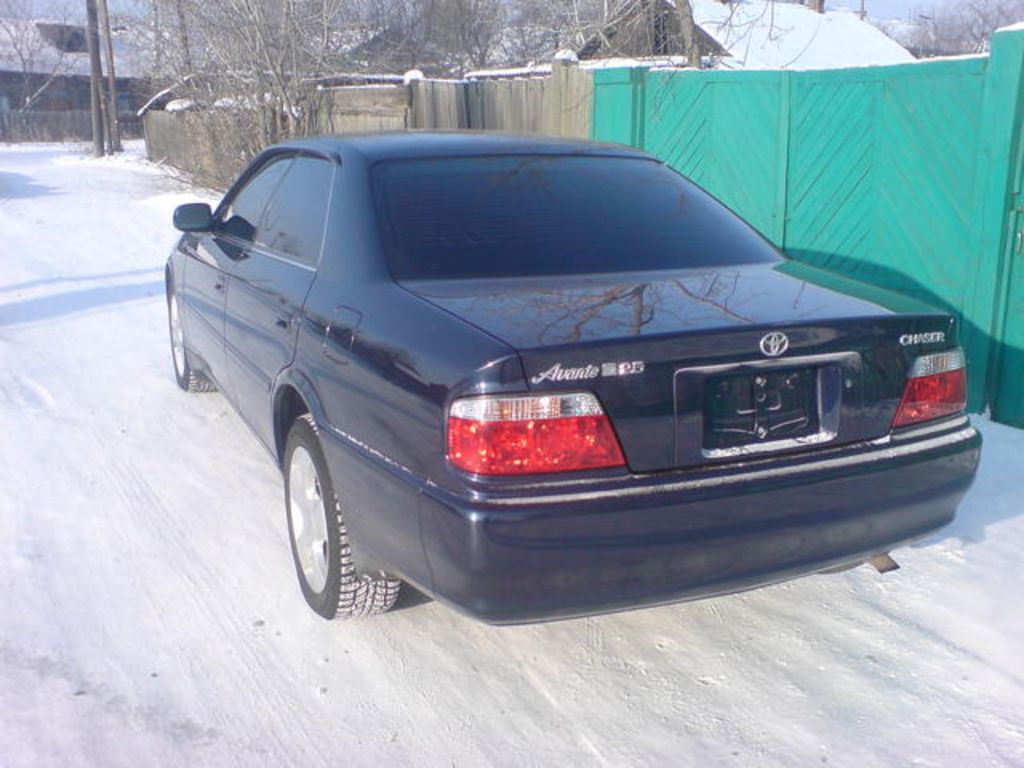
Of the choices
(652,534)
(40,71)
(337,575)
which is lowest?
(337,575)

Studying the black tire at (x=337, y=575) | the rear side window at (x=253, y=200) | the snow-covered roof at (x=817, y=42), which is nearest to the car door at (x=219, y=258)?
the rear side window at (x=253, y=200)

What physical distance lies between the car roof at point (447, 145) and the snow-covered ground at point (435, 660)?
1.62 meters

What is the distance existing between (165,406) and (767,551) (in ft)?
14.2

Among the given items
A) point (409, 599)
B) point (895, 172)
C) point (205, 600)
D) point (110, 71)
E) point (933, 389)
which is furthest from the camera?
point (110, 71)

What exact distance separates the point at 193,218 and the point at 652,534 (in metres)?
3.33

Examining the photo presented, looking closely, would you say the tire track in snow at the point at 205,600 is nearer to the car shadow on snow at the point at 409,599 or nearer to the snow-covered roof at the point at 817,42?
the car shadow on snow at the point at 409,599

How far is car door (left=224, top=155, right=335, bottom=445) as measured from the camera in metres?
4.00

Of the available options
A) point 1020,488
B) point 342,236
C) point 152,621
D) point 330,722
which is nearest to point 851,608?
point 1020,488

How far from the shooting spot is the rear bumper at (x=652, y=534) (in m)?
2.83

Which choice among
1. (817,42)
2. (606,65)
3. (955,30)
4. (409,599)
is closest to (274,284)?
(409,599)

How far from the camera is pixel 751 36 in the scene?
62.1ft

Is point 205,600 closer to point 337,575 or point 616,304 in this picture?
point 337,575

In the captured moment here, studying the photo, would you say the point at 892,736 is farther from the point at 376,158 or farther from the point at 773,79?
the point at 773,79

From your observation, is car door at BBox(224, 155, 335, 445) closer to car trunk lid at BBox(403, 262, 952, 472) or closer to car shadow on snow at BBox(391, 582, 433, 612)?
car trunk lid at BBox(403, 262, 952, 472)
